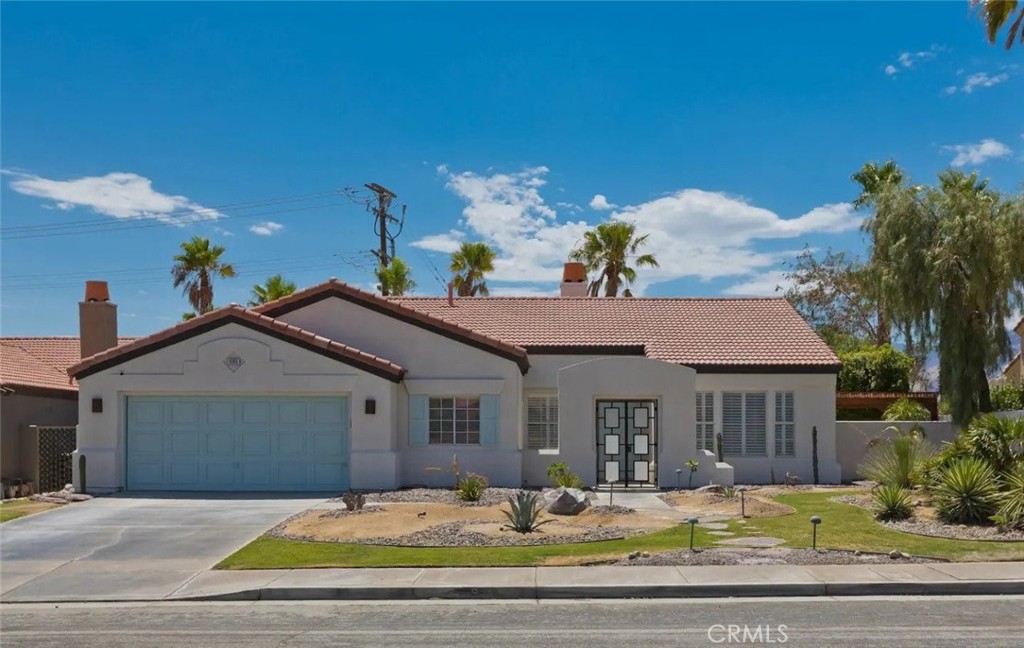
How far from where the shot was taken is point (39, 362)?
2798 cm

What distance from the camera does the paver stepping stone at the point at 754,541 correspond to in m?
14.1

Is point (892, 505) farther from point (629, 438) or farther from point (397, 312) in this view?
point (397, 312)

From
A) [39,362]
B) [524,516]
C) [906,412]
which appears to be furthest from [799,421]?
[39,362]

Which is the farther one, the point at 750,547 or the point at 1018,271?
the point at 1018,271

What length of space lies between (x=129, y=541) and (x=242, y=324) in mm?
7218

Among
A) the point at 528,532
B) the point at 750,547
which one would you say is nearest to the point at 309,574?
the point at 528,532

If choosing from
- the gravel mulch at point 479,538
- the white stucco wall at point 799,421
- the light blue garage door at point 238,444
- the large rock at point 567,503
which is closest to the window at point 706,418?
the white stucco wall at point 799,421

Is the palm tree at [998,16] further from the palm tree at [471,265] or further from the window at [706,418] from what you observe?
the palm tree at [471,265]

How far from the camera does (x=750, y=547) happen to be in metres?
13.9

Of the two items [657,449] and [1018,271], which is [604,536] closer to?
[657,449]

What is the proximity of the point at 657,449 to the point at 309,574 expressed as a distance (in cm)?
1220

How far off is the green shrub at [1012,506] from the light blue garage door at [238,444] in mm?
13214

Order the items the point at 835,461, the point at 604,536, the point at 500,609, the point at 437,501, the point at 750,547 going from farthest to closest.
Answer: the point at 835,461, the point at 437,501, the point at 604,536, the point at 750,547, the point at 500,609

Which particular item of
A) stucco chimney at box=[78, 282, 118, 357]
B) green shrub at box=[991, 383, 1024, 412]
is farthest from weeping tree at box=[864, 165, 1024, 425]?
stucco chimney at box=[78, 282, 118, 357]
